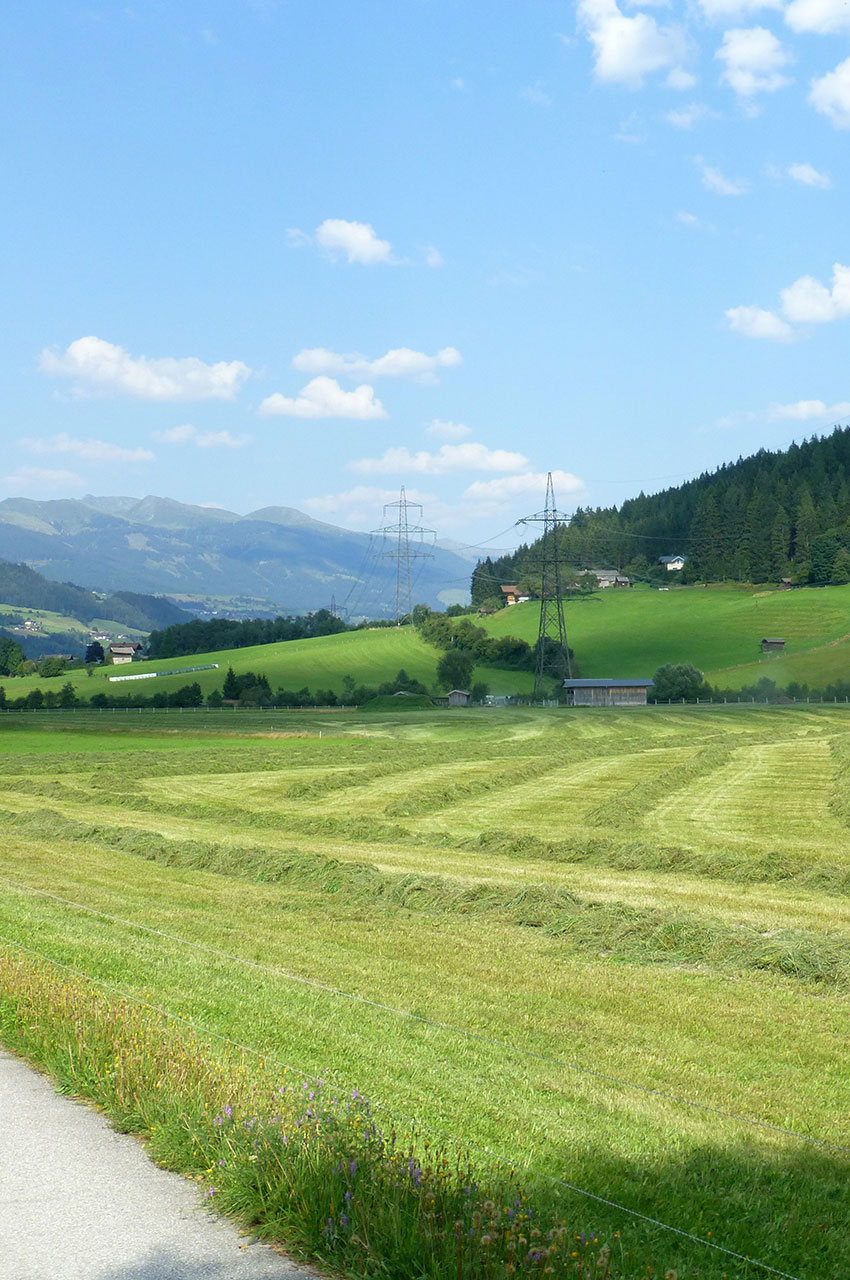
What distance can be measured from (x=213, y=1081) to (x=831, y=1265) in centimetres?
410

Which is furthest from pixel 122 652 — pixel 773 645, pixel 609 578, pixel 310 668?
pixel 773 645

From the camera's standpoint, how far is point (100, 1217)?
652 centimetres

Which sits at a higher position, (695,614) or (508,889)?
(695,614)

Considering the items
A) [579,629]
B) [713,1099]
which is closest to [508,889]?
[713,1099]

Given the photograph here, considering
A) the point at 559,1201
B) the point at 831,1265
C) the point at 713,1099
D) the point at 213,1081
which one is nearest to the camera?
the point at 831,1265

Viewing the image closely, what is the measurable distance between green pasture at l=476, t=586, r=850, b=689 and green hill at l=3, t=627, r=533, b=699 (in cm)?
1173

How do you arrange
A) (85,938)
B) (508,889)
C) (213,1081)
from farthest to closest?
(508,889)
(85,938)
(213,1081)

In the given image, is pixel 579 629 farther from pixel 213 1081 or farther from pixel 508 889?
pixel 213 1081

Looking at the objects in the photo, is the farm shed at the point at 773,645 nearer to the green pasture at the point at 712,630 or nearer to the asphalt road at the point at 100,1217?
the green pasture at the point at 712,630

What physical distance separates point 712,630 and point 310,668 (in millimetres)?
49667

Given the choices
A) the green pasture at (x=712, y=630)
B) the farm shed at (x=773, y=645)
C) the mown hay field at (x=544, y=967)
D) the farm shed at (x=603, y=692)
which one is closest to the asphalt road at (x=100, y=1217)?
the mown hay field at (x=544, y=967)

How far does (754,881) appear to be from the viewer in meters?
20.7

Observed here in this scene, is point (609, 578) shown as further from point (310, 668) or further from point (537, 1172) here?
point (537, 1172)

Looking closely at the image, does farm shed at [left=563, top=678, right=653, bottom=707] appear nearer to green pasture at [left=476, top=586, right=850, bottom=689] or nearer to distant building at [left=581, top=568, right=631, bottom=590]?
green pasture at [left=476, top=586, right=850, bottom=689]
